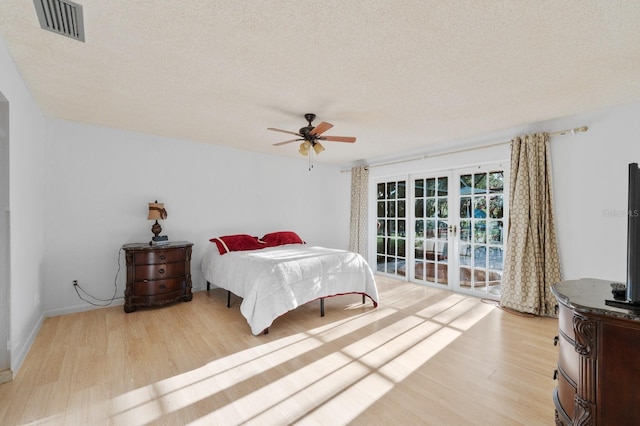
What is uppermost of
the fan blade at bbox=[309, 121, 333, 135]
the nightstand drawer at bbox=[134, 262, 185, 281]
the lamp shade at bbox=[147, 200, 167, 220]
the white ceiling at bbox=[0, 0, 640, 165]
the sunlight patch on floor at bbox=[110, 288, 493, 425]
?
the white ceiling at bbox=[0, 0, 640, 165]

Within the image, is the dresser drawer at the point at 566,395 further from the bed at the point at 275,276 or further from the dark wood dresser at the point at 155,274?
the dark wood dresser at the point at 155,274

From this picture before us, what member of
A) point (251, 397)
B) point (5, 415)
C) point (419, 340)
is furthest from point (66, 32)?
point (419, 340)

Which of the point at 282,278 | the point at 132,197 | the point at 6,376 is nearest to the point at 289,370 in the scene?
the point at 282,278

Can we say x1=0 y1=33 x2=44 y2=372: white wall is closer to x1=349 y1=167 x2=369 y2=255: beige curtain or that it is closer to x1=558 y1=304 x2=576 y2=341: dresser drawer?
x1=558 y1=304 x2=576 y2=341: dresser drawer

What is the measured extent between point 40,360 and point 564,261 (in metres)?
5.11

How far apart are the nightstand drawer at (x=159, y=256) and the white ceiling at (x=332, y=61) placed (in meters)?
1.56

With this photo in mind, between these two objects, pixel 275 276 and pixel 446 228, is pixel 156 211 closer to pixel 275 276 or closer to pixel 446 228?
pixel 275 276

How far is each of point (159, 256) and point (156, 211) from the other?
22.7 inches

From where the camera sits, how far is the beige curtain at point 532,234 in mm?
3291

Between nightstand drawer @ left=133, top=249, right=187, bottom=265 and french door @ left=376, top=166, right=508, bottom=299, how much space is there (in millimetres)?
3470

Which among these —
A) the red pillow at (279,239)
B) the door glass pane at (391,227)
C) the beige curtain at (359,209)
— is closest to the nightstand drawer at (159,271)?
the red pillow at (279,239)

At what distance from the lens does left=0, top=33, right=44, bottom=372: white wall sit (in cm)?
208

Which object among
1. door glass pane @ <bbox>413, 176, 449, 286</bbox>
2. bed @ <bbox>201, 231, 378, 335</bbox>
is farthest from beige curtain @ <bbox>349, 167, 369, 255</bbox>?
bed @ <bbox>201, 231, 378, 335</bbox>

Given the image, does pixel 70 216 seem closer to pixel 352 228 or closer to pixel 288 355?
pixel 288 355
